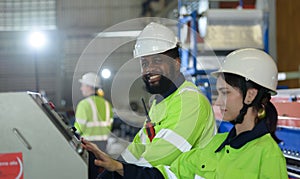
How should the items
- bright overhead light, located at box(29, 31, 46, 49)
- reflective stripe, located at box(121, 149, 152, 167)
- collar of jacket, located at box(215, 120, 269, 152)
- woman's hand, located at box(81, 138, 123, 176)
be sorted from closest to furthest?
woman's hand, located at box(81, 138, 123, 176), collar of jacket, located at box(215, 120, 269, 152), reflective stripe, located at box(121, 149, 152, 167), bright overhead light, located at box(29, 31, 46, 49)

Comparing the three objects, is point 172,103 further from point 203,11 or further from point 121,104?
point 203,11

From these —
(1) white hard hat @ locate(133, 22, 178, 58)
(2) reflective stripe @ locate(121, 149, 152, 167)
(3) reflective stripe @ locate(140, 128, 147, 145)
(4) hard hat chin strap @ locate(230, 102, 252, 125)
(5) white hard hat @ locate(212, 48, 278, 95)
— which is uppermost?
(1) white hard hat @ locate(133, 22, 178, 58)

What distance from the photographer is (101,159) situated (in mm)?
2090

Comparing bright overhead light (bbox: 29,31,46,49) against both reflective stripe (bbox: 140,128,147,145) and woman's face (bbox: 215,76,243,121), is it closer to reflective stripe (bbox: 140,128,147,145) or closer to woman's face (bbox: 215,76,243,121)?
reflective stripe (bbox: 140,128,147,145)

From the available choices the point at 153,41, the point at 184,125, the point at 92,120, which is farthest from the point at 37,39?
the point at 184,125

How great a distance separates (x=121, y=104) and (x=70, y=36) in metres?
13.3

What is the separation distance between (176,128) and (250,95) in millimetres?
432

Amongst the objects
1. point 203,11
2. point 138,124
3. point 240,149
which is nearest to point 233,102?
point 240,149

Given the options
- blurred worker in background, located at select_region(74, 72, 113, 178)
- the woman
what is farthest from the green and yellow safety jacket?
blurred worker in background, located at select_region(74, 72, 113, 178)

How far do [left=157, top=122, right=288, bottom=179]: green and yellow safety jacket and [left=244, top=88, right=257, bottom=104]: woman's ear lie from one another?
4.8 inches

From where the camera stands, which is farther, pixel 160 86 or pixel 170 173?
pixel 160 86

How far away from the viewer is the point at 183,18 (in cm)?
726

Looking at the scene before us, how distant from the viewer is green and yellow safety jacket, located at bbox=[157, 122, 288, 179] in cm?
211

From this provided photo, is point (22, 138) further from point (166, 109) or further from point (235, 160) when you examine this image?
point (166, 109)
